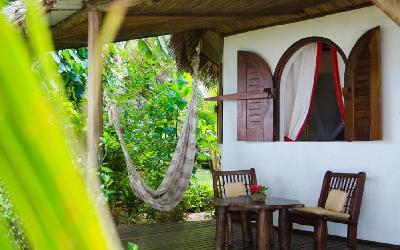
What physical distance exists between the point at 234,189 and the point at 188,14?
1.72 m

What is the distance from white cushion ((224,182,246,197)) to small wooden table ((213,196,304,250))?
0.54 metres

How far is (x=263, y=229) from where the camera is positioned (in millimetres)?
4012

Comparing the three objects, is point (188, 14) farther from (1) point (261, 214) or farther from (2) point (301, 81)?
(1) point (261, 214)

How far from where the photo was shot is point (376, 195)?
471 centimetres

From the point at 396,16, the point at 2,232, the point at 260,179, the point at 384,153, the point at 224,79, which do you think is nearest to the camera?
the point at 2,232

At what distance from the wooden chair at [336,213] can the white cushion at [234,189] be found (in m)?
0.58

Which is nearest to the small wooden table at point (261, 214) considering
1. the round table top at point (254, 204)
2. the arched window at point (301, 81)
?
the round table top at point (254, 204)

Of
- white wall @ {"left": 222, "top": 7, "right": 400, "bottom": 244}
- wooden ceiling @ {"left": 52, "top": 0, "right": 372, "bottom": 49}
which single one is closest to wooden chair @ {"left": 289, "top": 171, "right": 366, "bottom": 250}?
white wall @ {"left": 222, "top": 7, "right": 400, "bottom": 244}

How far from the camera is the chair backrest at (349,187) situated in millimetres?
4250

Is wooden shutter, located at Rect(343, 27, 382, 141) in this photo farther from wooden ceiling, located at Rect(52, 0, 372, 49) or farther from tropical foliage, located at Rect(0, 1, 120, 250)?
tropical foliage, located at Rect(0, 1, 120, 250)

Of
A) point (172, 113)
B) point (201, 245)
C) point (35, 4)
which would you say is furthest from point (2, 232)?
point (172, 113)

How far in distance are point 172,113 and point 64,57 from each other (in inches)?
71.6

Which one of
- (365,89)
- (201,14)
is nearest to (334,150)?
(365,89)

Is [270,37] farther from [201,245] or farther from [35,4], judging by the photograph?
[35,4]
